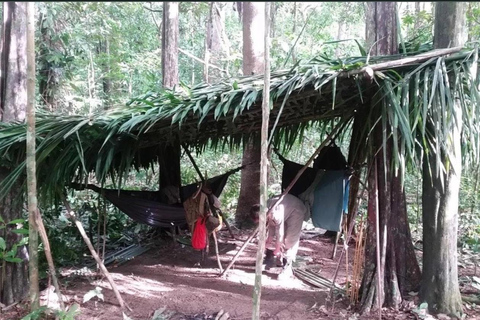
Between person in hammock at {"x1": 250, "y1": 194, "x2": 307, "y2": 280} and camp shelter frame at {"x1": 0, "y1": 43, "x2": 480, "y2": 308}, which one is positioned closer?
camp shelter frame at {"x1": 0, "y1": 43, "x2": 480, "y2": 308}

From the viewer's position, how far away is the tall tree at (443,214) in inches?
115

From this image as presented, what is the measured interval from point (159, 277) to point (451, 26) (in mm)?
3400

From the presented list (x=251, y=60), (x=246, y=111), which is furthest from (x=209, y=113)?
(x=251, y=60)

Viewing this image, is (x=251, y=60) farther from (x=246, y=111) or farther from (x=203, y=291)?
(x=203, y=291)

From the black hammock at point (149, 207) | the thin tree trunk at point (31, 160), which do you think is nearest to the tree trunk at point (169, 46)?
the black hammock at point (149, 207)

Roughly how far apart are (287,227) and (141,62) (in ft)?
22.0

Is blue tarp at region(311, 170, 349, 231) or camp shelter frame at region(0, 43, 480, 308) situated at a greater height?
camp shelter frame at region(0, 43, 480, 308)

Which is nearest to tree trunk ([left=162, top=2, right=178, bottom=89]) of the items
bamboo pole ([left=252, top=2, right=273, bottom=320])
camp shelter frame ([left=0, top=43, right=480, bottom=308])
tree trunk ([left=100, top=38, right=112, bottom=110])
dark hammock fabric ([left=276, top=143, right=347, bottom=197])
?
tree trunk ([left=100, top=38, right=112, bottom=110])

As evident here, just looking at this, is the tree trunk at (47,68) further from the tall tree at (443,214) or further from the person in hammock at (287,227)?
the tall tree at (443,214)

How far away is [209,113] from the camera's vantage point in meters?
3.30

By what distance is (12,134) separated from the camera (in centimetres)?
350

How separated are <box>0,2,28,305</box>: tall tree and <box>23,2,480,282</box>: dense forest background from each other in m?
0.70

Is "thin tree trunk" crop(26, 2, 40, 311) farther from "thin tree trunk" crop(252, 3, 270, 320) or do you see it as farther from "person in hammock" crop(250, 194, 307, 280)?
"person in hammock" crop(250, 194, 307, 280)

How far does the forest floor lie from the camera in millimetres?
3369
